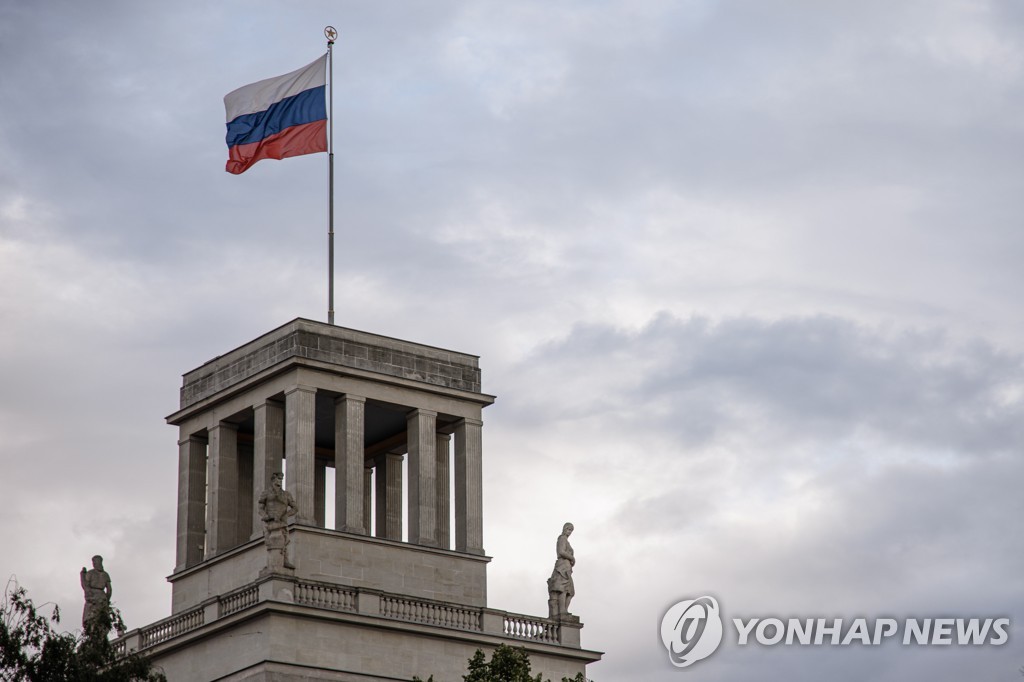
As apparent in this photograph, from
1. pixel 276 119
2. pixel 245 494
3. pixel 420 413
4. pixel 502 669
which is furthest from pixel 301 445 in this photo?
pixel 502 669

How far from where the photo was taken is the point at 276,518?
64875 millimetres

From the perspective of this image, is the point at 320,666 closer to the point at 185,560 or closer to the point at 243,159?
the point at 185,560

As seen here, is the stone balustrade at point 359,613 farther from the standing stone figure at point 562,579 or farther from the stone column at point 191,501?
the stone column at point 191,501

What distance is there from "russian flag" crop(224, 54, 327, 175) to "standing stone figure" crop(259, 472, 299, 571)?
11878mm

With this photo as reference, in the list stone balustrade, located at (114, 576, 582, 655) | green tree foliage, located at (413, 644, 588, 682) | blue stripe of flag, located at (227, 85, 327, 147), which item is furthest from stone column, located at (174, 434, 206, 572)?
green tree foliage, located at (413, 644, 588, 682)

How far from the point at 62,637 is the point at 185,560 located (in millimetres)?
11637

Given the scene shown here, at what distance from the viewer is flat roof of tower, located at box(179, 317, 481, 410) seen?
226 feet

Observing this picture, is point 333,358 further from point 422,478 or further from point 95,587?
point 95,587

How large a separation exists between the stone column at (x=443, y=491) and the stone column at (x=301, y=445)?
4.35 meters

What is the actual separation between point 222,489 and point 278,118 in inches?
477

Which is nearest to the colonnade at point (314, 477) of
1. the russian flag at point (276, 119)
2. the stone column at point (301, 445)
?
the stone column at point (301, 445)

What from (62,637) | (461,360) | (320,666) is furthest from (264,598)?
(461,360)

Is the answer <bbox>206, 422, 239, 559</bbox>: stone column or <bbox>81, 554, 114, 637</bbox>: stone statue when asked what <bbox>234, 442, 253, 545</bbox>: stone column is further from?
<bbox>81, 554, 114, 637</bbox>: stone statue

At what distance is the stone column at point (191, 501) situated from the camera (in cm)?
7075
